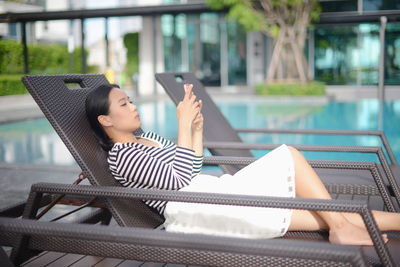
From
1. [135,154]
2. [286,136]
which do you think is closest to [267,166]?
[135,154]

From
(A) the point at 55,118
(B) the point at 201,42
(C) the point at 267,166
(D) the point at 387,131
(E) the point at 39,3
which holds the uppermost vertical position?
(E) the point at 39,3

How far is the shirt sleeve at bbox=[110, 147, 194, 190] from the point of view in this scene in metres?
2.11

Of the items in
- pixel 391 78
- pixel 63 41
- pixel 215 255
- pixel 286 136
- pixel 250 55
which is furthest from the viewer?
pixel 63 41

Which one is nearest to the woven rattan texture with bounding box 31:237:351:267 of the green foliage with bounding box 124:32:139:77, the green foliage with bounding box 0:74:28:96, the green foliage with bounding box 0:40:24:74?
the green foliage with bounding box 0:74:28:96

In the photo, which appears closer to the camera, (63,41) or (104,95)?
(104,95)

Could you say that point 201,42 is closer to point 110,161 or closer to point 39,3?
point 39,3

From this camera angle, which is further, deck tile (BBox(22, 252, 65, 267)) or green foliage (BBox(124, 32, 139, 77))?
green foliage (BBox(124, 32, 139, 77))

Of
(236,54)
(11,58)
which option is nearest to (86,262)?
(11,58)

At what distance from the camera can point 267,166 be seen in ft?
7.00

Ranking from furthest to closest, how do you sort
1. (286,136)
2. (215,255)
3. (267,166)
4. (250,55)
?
(250,55) < (286,136) < (267,166) < (215,255)

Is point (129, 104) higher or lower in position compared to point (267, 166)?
higher

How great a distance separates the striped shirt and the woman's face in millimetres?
92

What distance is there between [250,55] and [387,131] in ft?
41.8

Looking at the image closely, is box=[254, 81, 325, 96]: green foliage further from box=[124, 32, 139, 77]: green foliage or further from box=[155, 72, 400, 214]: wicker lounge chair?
box=[155, 72, 400, 214]: wicker lounge chair
